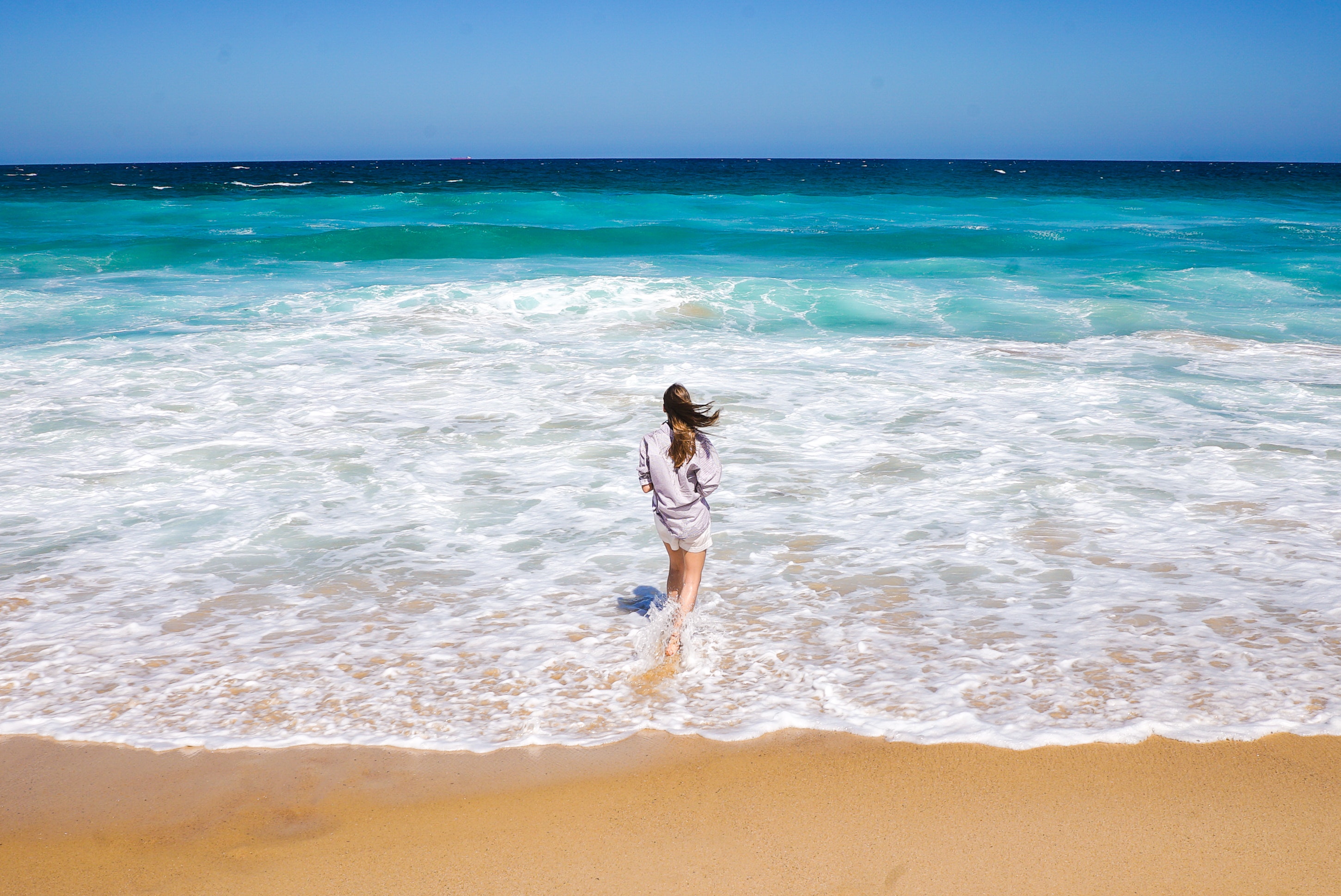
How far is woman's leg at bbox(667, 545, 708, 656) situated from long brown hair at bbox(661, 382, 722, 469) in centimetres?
47

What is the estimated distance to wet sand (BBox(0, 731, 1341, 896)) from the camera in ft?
10.3

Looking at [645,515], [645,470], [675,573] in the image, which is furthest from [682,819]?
[645,515]

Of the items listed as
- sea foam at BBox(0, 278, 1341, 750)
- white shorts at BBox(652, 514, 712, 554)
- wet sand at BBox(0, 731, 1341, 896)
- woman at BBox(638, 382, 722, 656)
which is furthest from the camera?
white shorts at BBox(652, 514, 712, 554)

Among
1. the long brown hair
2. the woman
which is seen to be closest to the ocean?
the woman

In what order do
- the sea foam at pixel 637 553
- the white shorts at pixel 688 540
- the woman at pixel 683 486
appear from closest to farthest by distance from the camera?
the sea foam at pixel 637 553 < the woman at pixel 683 486 < the white shorts at pixel 688 540

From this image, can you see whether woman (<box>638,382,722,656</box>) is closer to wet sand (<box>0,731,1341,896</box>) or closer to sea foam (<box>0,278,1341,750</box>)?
sea foam (<box>0,278,1341,750</box>)

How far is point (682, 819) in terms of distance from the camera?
3453 millimetres

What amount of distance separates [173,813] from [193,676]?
108 centimetres

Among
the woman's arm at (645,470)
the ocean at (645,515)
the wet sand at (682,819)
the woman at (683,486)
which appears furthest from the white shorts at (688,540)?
the wet sand at (682,819)

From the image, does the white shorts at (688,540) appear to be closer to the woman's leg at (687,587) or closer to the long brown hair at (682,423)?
the woman's leg at (687,587)

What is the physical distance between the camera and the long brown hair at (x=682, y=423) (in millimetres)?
4223

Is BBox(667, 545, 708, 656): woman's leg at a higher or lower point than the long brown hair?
lower

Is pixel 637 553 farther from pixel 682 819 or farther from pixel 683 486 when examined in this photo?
pixel 682 819

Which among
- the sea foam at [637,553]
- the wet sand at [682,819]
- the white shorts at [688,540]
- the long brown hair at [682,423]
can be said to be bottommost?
the wet sand at [682,819]
